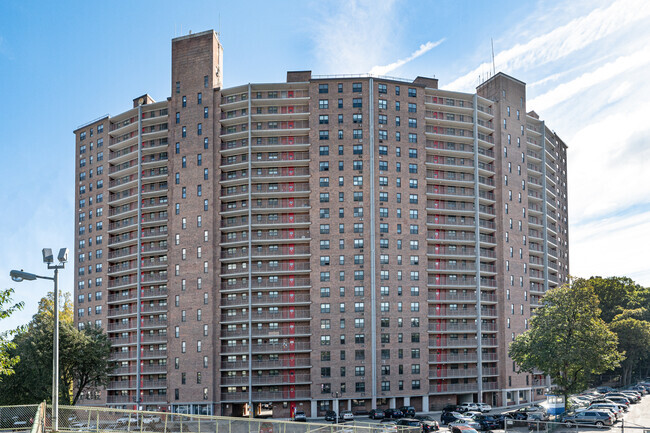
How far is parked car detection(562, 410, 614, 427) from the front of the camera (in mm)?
58812

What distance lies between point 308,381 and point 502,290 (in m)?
37.5

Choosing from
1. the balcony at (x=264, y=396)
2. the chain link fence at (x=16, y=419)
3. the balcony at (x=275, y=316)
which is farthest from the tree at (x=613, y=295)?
the chain link fence at (x=16, y=419)

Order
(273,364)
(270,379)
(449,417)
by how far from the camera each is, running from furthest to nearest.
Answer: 1. (273,364)
2. (270,379)
3. (449,417)

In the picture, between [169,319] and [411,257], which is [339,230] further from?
[169,319]

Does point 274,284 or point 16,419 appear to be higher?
point 274,284

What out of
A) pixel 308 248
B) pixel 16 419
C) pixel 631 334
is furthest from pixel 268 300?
pixel 631 334

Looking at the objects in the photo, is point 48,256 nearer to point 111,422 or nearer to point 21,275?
point 21,275

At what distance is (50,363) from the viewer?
6975 centimetres

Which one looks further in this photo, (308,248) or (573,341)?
(308,248)

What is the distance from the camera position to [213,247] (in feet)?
285

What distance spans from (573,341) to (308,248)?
41.2 metres

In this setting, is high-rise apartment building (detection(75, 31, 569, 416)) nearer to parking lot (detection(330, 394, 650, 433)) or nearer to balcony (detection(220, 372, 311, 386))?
balcony (detection(220, 372, 311, 386))

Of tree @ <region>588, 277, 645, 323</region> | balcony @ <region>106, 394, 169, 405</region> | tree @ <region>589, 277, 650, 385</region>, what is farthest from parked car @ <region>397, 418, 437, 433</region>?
tree @ <region>588, 277, 645, 323</region>

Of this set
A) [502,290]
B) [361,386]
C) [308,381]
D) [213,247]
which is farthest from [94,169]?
[502,290]
